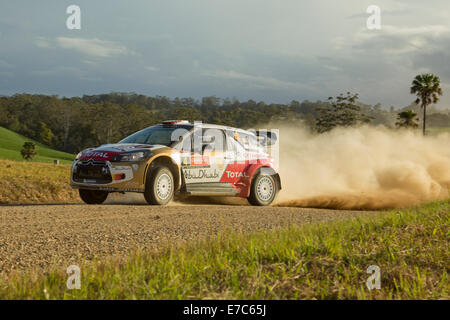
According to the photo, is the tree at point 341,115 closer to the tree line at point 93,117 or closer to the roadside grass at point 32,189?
the tree line at point 93,117

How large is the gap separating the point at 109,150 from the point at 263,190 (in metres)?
4.24

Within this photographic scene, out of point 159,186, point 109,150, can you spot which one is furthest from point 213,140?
point 109,150

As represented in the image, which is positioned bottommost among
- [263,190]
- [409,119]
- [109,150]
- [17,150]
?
[17,150]

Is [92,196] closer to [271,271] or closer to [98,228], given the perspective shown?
[98,228]

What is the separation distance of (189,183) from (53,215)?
3170 mm

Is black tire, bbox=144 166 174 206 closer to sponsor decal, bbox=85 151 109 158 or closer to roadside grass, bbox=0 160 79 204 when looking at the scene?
sponsor decal, bbox=85 151 109 158

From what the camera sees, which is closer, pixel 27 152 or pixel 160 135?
pixel 160 135

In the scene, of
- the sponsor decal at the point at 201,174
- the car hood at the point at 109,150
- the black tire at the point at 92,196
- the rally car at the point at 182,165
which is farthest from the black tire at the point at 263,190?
the black tire at the point at 92,196

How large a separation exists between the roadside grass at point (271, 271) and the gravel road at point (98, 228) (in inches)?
32.7

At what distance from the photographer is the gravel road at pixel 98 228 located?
5805mm

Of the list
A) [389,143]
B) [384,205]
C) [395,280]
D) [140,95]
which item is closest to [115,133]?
[140,95]

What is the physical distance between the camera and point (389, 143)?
843 inches

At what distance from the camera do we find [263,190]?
42.2 ft

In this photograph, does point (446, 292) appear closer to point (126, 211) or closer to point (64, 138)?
point (126, 211)
